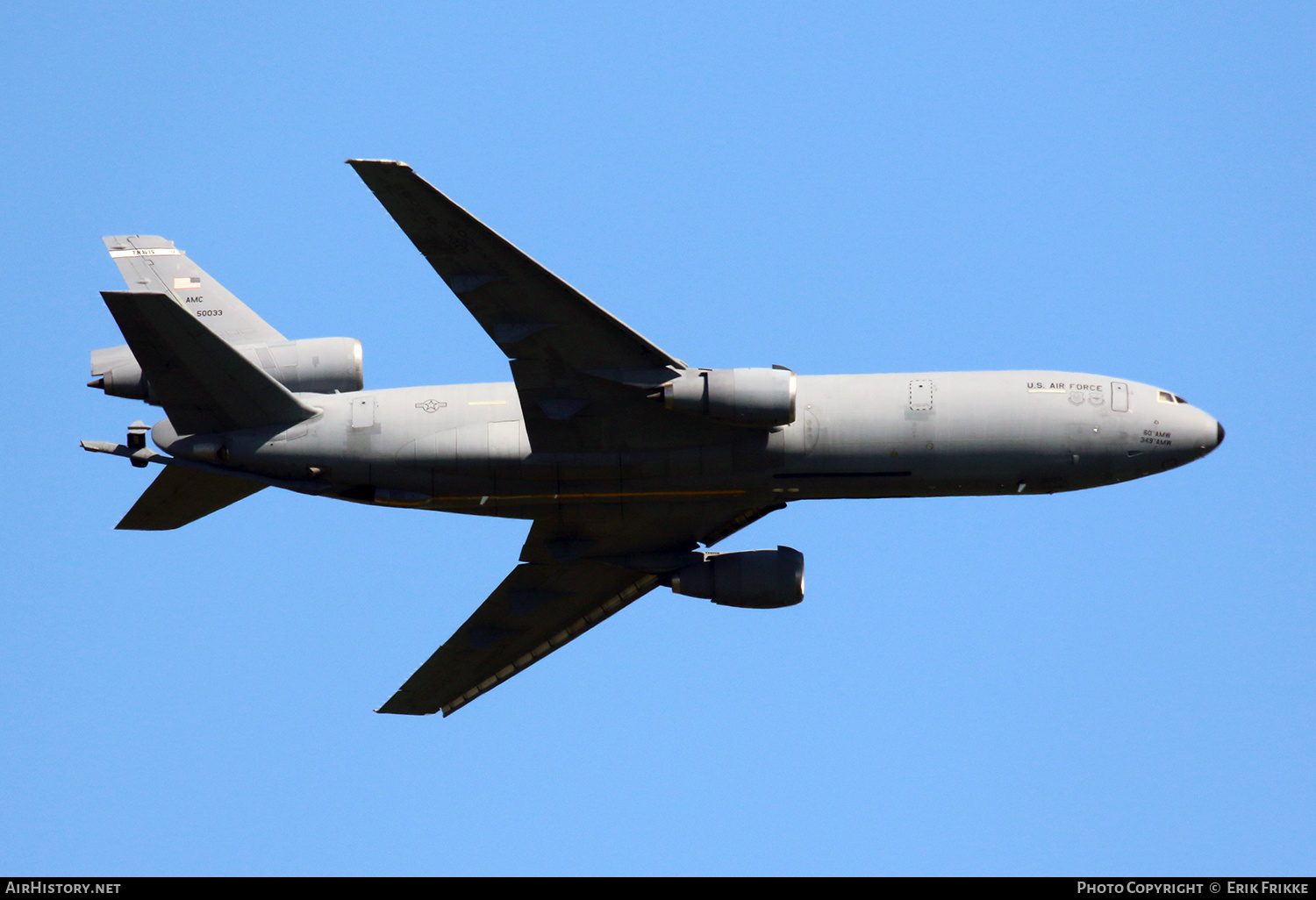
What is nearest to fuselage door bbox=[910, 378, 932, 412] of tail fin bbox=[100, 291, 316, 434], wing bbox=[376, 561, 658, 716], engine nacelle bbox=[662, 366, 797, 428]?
engine nacelle bbox=[662, 366, 797, 428]

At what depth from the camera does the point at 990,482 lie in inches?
1179

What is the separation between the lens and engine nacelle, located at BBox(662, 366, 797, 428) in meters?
28.6

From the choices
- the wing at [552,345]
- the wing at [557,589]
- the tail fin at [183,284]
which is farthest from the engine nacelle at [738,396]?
the tail fin at [183,284]

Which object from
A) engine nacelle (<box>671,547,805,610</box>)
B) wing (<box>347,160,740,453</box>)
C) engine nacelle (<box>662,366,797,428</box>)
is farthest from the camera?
engine nacelle (<box>671,547,805,610</box>)

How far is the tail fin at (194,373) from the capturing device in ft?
93.9

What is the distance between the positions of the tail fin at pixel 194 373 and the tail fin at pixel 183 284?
8.31 ft

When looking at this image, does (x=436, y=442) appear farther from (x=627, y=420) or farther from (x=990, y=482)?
(x=990, y=482)

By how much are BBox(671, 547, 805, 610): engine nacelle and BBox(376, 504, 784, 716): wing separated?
2.39 ft

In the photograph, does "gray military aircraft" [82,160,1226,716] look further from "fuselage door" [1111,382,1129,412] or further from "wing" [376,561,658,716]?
"wing" [376,561,658,716]

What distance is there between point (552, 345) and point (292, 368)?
19.3 ft

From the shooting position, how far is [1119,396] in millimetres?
30047

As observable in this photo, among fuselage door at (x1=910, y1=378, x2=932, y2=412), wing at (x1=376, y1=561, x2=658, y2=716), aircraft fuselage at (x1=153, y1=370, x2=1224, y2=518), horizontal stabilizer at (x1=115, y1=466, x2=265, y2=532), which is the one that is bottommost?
wing at (x1=376, y1=561, x2=658, y2=716)

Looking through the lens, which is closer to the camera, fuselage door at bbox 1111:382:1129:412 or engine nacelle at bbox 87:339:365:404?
fuselage door at bbox 1111:382:1129:412
